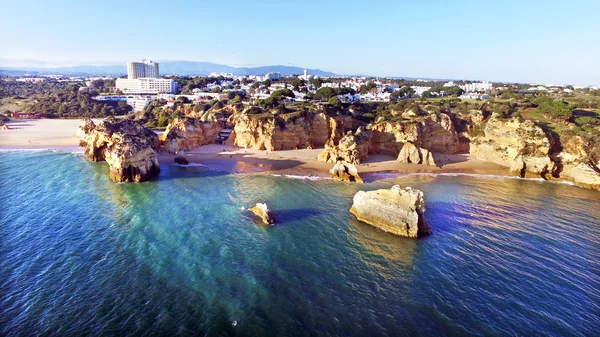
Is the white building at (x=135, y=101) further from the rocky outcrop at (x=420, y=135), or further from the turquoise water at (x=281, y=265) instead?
the rocky outcrop at (x=420, y=135)

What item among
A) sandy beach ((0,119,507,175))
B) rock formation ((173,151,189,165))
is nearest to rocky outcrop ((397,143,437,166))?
sandy beach ((0,119,507,175))

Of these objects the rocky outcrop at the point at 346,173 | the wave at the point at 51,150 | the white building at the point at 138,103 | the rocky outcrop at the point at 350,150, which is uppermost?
the white building at the point at 138,103

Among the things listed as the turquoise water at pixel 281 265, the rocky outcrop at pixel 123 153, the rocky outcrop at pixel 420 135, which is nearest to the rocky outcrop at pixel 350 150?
the rocky outcrop at pixel 420 135

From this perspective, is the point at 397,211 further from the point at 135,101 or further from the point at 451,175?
the point at 135,101

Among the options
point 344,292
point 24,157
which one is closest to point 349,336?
point 344,292

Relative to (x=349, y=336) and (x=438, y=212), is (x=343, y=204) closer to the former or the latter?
(x=438, y=212)

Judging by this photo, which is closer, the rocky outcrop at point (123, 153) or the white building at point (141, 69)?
the rocky outcrop at point (123, 153)
